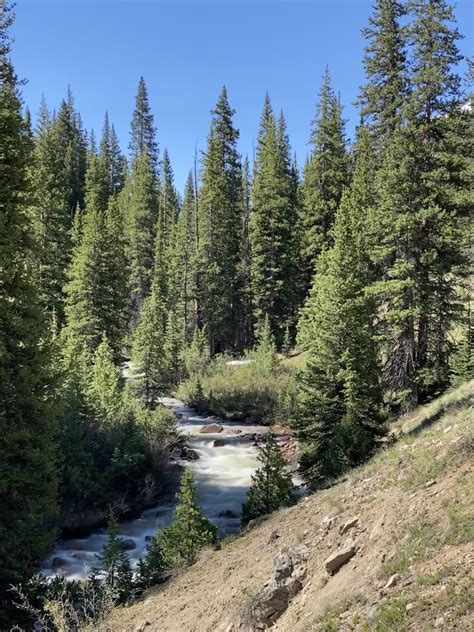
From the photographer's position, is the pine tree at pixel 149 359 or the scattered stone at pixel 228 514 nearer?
the scattered stone at pixel 228 514

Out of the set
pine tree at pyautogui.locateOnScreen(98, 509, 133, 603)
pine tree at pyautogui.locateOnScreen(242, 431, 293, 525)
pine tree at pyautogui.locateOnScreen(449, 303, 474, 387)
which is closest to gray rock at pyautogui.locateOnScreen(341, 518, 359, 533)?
pine tree at pyautogui.locateOnScreen(242, 431, 293, 525)

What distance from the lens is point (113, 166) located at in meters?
81.1

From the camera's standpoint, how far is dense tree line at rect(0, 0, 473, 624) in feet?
Result: 41.1

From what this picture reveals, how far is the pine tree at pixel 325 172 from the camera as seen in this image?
42.5 m

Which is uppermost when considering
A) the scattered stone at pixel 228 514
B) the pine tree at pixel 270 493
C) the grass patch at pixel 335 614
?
the grass patch at pixel 335 614

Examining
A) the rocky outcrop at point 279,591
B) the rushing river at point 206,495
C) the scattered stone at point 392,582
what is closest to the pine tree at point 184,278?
the rushing river at point 206,495

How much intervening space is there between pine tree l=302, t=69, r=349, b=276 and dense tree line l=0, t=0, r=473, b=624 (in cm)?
16

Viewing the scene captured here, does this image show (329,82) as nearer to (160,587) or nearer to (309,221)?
(309,221)

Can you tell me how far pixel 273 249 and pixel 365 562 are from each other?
38.7 meters

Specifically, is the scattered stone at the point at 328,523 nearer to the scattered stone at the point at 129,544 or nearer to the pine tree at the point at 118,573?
the pine tree at the point at 118,573

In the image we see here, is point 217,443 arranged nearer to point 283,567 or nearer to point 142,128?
point 283,567

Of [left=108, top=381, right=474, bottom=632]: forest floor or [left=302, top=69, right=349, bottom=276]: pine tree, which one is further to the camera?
[left=302, top=69, right=349, bottom=276]: pine tree

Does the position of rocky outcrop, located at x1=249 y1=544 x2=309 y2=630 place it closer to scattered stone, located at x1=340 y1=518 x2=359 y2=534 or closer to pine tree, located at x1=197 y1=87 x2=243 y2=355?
scattered stone, located at x1=340 y1=518 x2=359 y2=534

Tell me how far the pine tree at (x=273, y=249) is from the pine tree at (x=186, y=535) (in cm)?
3172
